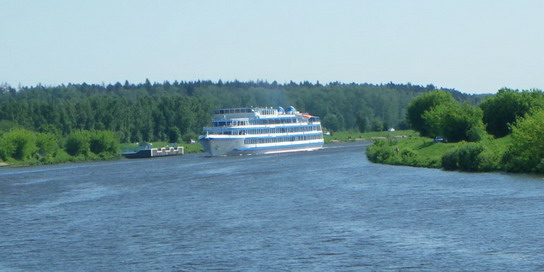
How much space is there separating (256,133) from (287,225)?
85.6 metres

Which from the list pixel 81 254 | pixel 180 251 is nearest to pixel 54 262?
pixel 81 254

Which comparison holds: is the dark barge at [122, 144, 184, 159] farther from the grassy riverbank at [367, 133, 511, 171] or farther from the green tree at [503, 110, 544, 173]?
the green tree at [503, 110, 544, 173]

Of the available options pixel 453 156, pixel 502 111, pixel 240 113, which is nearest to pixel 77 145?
pixel 240 113

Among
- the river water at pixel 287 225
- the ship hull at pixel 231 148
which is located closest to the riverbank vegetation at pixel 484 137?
the river water at pixel 287 225

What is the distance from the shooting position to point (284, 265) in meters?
33.5

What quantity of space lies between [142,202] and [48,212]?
6.57 metres

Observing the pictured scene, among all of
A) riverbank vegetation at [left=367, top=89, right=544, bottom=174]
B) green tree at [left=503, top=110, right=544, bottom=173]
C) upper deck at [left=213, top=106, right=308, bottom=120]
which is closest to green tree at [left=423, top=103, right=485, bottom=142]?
riverbank vegetation at [left=367, top=89, right=544, bottom=174]

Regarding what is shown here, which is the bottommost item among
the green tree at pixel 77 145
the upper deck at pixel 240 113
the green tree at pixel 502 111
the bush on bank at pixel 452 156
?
the bush on bank at pixel 452 156

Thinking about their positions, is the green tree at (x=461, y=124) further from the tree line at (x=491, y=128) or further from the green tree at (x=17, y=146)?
the green tree at (x=17, y=146)

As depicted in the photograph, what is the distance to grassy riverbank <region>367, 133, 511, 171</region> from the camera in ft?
227

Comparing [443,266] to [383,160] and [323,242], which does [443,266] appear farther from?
[383,160]

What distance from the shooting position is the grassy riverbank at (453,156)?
227 feet

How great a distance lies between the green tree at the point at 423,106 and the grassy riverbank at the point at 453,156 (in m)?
25.0

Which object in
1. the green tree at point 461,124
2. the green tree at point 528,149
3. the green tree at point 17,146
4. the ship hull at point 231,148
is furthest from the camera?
the green tree at point 17,146
